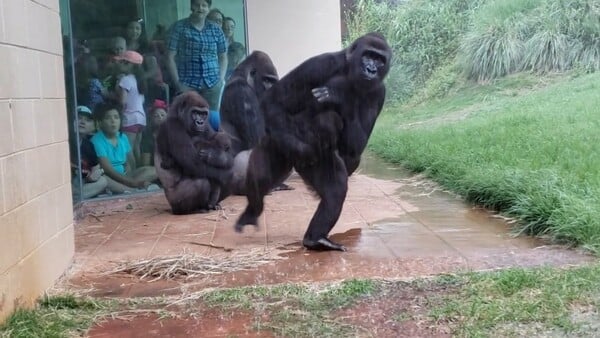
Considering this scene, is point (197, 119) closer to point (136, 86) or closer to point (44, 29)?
point (136, 86)

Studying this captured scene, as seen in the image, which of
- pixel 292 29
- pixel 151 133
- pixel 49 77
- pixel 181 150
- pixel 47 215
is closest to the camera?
pixel 47 215

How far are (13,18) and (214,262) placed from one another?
5.57ft

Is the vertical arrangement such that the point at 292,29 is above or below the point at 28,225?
above

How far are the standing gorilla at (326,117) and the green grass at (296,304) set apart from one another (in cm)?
86

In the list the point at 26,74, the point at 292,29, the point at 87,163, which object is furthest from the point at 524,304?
the point at 87,163

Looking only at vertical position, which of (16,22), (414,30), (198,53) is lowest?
(16,22)

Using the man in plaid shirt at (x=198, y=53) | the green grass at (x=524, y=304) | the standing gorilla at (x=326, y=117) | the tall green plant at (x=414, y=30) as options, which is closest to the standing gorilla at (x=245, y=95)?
the man in plaid shirt at (x=198, y=53)

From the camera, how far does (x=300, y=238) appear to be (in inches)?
182

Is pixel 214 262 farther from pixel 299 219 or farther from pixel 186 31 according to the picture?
pixel 186 31

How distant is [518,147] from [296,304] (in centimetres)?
430

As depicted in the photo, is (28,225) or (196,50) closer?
(28,225)

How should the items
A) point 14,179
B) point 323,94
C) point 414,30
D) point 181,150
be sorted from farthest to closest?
point 414,30 < point 181,150 < point 323,94 < point 14,179

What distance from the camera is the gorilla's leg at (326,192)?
13.7ft

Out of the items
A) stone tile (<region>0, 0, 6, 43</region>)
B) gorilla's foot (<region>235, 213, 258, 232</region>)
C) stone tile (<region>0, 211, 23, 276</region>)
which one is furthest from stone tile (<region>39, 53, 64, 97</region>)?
gorilla's foot (<region>235, 213, 258, 232</region>)
